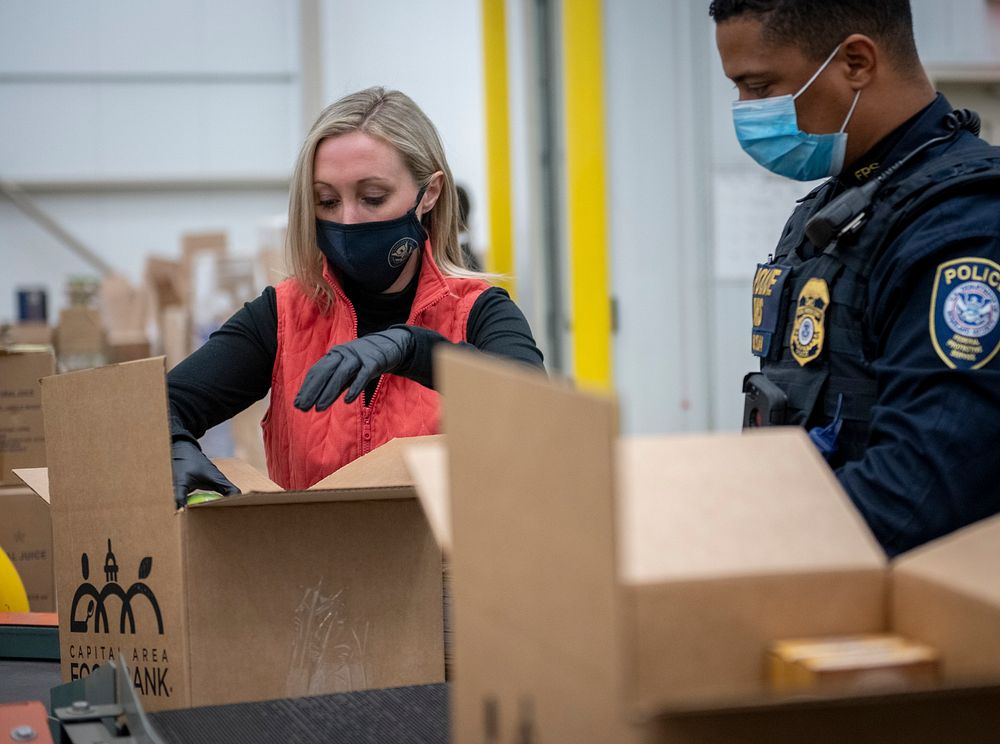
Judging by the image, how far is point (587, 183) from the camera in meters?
4.87

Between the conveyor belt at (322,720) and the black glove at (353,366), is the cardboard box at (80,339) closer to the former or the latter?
the black glove at (353,366)

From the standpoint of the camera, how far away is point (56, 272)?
10.7 metres

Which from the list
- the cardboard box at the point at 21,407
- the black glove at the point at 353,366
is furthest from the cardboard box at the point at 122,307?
the black glove at the point at 353,366

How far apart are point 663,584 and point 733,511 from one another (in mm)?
83

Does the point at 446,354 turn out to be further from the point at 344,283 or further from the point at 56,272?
the point at 56,272

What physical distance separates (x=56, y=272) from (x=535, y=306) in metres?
6.20

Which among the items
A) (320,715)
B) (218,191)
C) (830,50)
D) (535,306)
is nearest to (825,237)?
(830,50)

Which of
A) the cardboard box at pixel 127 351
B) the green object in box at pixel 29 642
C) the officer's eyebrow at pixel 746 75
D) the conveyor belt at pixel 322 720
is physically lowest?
the green object in box at pixel 29 642


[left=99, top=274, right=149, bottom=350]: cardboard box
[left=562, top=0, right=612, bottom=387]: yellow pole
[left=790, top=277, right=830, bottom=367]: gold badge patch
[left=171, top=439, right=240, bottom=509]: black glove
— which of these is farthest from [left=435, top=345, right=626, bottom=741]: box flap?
[left=99, top=274, right=149, bottom=350]: cardboard box

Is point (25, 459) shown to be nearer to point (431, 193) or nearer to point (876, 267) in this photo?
point (431, 193)

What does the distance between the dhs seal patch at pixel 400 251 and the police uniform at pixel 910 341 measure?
0.57m

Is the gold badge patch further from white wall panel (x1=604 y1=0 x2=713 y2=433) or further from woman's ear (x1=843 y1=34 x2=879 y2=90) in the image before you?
white wall panel (x1=604 y1=0 x2=713 y2=433)

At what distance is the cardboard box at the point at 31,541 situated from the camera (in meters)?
2.39

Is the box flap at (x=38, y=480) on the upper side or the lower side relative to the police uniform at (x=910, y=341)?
lower
